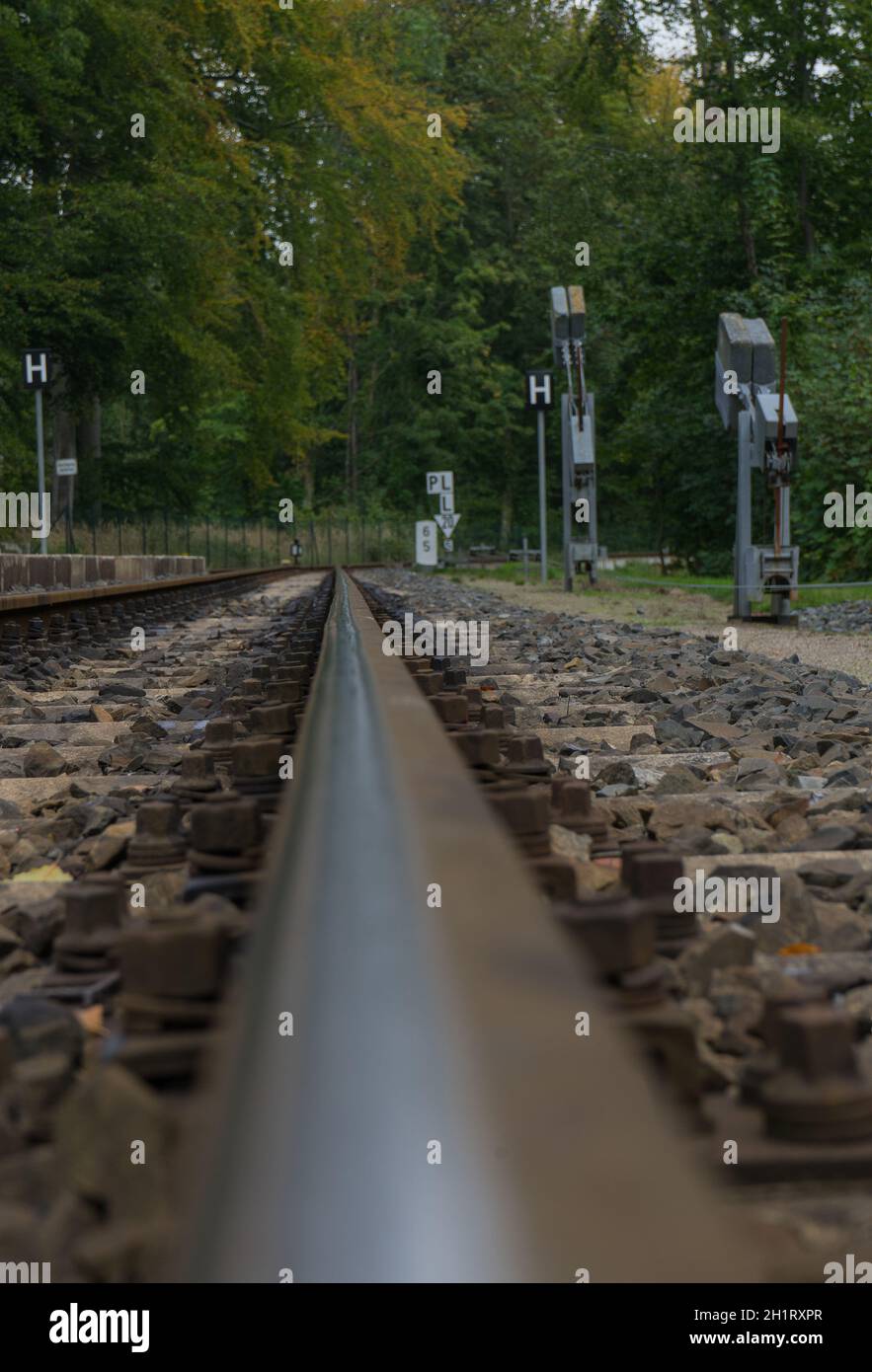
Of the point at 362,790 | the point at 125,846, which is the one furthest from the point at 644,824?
Result: the point at 362,790

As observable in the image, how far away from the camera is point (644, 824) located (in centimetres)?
280

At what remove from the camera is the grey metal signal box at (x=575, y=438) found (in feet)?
55.0

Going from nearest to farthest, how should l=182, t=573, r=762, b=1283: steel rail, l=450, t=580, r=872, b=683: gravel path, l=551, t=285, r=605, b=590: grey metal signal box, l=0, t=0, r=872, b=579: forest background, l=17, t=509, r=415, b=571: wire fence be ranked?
1. l=182, t=573, r=762, b=1283: steel rail
2. l=450, t=580, r=872, b=683: gravel path
3. l=551, t=285, r=605, b=590: grey metal signal box
4. l=0, t=0, r=872, b=579: forest background
5. l=17, t=509, r=415, b=571: wire fence

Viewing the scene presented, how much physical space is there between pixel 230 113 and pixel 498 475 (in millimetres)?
25673

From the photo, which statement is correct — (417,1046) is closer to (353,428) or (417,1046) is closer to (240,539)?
(240,539)

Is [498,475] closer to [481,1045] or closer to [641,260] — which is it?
[641,260]

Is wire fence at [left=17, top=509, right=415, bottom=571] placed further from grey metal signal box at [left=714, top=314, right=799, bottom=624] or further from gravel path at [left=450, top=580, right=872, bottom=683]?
grey metal signal box at [left=714, top=314, right=799, bottom=624]

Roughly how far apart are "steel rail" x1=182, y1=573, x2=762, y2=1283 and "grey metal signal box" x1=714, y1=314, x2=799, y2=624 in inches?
368

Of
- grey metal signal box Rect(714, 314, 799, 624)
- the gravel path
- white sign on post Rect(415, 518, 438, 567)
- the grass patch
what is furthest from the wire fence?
grey metal signal box Rect(714, 314, 799, 624)

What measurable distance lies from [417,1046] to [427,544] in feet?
101

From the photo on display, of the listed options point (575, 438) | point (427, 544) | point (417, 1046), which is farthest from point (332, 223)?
point (417, 1046)

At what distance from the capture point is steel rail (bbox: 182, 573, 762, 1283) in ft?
2.03

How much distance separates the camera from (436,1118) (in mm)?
706

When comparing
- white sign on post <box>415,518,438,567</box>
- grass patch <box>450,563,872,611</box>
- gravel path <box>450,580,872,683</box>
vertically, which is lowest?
gravel path <box>450,580,872,683</box>
